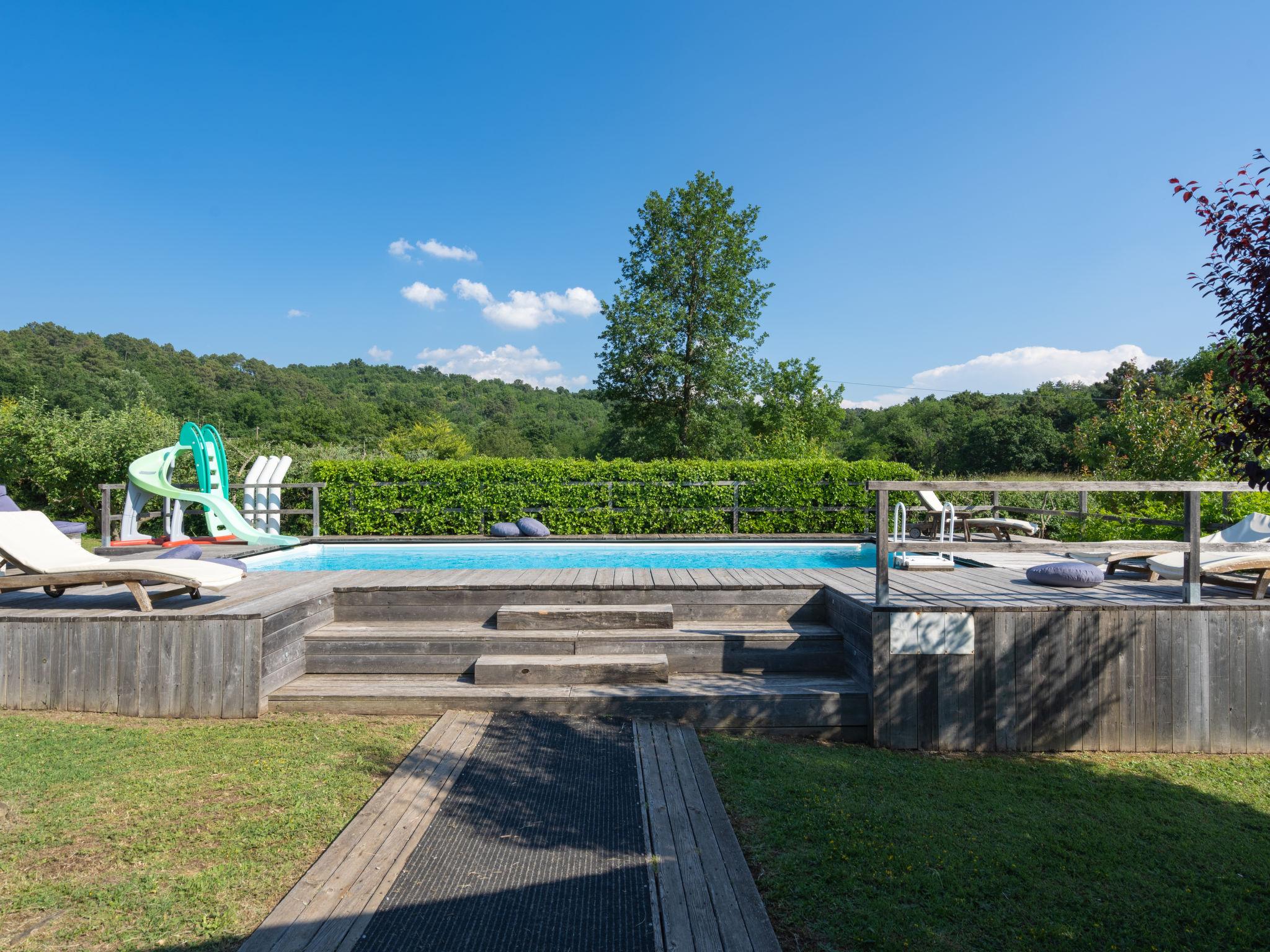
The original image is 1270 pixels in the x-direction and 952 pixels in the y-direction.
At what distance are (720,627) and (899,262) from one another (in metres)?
20.6

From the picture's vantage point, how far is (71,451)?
14.2m

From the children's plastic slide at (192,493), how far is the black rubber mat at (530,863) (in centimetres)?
783

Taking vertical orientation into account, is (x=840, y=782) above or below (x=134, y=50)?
below

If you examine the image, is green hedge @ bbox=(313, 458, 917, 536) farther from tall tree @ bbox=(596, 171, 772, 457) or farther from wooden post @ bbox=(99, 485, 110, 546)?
tall tree @ bbox=(596, 171, 772, 457)

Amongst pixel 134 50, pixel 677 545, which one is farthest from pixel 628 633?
pixel 134 50

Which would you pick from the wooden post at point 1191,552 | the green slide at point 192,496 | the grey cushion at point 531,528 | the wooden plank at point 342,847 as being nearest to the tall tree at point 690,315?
the grey cushion at point 531,528

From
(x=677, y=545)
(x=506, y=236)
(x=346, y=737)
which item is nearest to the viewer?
(x=346, y=737)

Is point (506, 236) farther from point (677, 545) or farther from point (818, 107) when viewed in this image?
point (677, 545)

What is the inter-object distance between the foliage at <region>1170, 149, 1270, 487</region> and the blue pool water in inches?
270

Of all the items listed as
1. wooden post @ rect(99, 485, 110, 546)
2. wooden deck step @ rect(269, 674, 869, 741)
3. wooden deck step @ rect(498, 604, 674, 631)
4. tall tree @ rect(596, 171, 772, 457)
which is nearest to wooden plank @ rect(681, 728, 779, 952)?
wooden deck step @ rect(269, 674, 869, 741)

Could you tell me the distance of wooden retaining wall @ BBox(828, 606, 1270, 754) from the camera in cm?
454

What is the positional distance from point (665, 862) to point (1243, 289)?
323 centimetres

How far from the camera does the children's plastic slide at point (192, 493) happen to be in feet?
32.9

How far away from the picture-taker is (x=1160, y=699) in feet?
15.1
